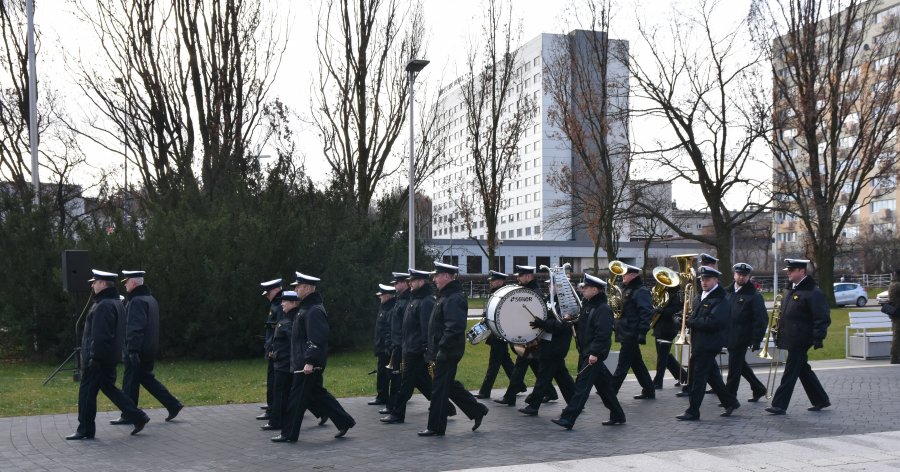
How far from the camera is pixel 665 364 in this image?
1363cm

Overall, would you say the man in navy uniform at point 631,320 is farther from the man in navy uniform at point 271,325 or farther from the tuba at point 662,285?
the man in navy uniform at point 271,325

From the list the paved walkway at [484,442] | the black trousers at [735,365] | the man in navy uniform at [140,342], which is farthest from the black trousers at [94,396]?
the black trousers at [735,365]

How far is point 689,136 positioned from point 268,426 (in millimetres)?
24446

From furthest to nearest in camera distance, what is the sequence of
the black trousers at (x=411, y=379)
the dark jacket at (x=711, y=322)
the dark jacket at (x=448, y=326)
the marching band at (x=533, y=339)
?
the dark jacket at (x=711, y=322) → the black trousers at (x=411, y=379) → the marching band at (x=533, y=339) → the dark jacket at (x=448, y=326)

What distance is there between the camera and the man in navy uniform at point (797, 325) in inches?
429

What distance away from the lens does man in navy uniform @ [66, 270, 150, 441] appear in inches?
388

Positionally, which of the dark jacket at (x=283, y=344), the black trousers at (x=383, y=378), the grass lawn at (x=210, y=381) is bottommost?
the grass lawn at (x=210, y=381)

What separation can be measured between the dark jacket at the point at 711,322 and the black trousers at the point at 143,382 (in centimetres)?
663

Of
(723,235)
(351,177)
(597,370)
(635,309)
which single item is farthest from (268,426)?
(723,235)

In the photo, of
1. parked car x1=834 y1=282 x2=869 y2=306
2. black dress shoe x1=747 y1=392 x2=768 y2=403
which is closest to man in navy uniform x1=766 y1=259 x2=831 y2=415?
black dress shoe x1=747 y1=392 x2=768 y2=403

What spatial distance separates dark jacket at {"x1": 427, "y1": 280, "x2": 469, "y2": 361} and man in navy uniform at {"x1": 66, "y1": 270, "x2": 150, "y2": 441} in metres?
3.49

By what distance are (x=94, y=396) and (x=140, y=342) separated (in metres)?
0.90

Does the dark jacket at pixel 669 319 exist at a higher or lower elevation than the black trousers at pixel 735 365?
higher

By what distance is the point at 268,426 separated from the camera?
1037 cm
